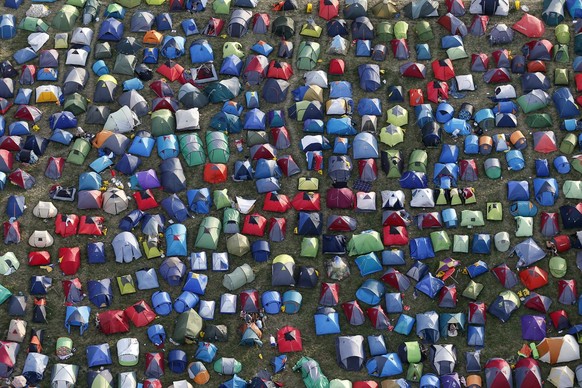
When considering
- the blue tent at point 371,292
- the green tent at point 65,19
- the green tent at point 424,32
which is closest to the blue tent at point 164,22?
the green tent at point 65,19

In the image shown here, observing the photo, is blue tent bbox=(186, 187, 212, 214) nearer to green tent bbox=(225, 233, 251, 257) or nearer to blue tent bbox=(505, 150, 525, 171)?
green tent bbox=(225, 233, 251, 257)

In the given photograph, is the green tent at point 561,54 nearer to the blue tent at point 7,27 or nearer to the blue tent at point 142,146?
the blue tent at point 142,146

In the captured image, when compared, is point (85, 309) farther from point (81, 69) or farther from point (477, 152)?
point (477, 152)

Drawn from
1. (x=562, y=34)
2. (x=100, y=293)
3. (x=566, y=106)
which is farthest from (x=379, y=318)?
(x=562, y=34)

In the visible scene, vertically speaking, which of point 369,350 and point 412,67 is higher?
point 412,67

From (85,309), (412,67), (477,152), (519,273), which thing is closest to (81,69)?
(85,309)

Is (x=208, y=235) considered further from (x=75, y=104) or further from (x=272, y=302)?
(x=75, y=104)

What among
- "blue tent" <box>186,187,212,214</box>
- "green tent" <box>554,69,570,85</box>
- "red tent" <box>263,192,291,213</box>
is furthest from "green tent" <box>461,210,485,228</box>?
"blue tent" <box>186,187,212,214</box>
